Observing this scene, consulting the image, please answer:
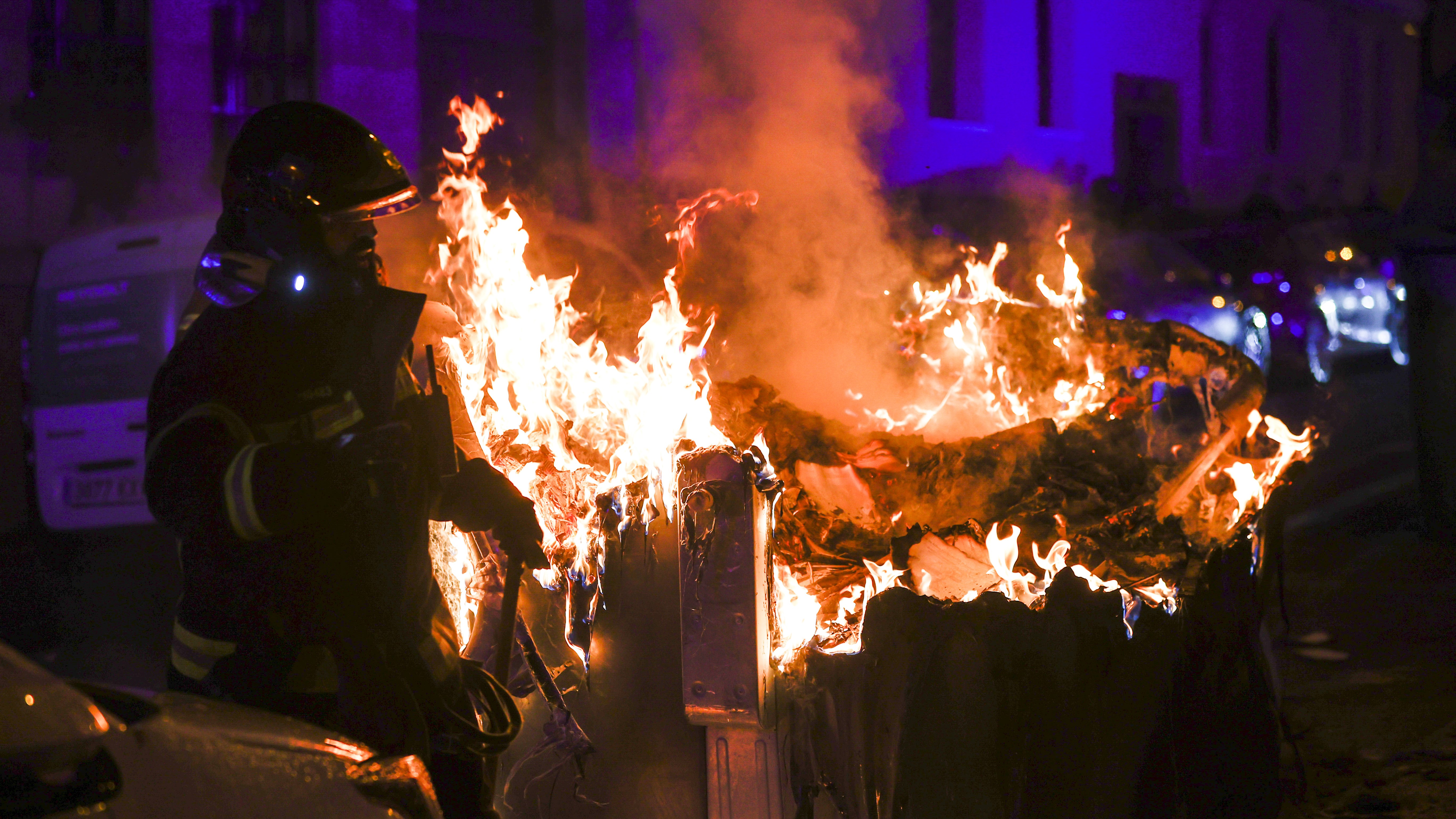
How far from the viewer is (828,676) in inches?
105

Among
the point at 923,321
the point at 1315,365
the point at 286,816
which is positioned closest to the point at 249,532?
the point at 286,816

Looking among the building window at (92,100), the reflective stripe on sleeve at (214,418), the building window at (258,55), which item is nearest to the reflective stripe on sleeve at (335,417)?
the reflective stripe on sleeve at (214,418)

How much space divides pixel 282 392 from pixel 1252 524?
247 cm

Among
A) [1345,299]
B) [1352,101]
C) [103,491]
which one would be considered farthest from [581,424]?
[1352,101]

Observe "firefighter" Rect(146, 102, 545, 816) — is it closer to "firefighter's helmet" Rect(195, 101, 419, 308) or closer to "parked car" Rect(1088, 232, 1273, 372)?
"firefighter's helmet" Rect(195, 101, 419, 308)

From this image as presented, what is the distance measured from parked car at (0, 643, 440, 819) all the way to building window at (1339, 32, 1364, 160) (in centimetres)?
2873

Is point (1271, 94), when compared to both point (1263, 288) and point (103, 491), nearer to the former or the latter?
point (1263, 288)

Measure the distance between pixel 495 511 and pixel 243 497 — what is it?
750mm

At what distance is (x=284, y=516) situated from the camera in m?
1.88

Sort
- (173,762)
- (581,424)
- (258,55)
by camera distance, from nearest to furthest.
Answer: (173,762), (581,424), (258,55)

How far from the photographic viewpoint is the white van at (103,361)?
244 inches

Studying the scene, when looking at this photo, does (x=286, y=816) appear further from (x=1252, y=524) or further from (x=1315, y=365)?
(x=1315, y=365)

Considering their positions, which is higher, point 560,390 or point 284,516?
point 560,390

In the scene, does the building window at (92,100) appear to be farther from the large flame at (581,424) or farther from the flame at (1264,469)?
the flame at (1264,469)
